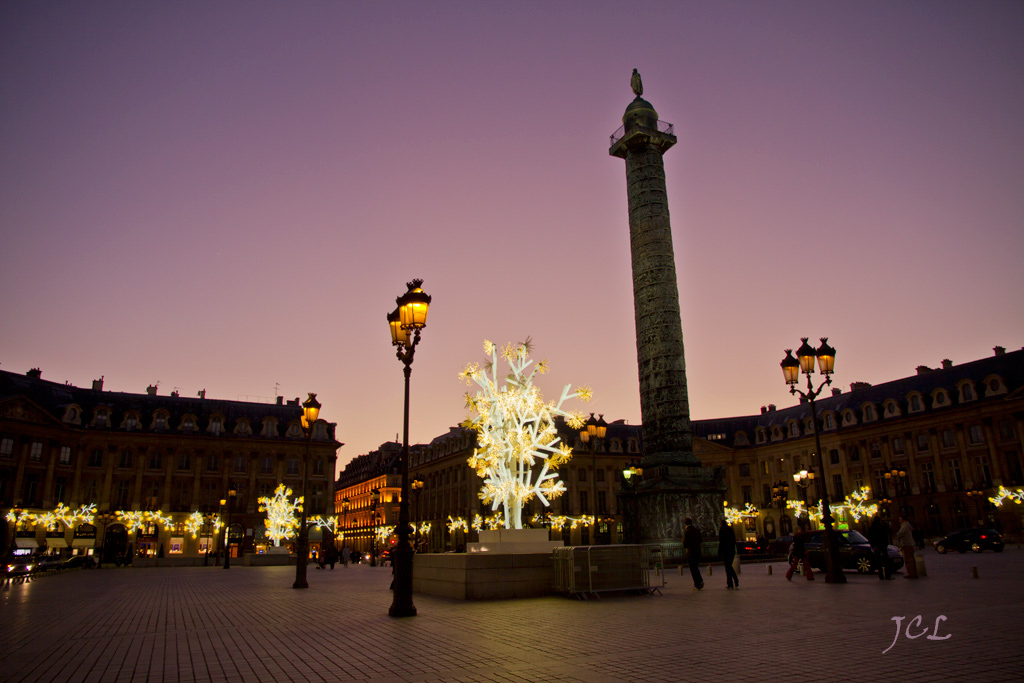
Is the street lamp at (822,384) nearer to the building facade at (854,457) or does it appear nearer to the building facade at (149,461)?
the building facade at (854,457)

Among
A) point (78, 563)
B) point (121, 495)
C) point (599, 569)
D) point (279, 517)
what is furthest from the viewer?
point (121, 495)

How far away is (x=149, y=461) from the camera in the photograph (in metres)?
64.4

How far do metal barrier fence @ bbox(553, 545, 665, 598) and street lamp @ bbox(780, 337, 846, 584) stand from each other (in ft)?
15.4

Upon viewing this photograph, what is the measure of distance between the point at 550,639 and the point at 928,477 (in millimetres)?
61871

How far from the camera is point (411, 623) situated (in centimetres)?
1047

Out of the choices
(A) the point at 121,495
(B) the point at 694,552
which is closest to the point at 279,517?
(A) the point at 121,495

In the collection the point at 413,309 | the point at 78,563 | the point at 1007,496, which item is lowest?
the point at 78,563

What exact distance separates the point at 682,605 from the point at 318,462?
63.0 meters

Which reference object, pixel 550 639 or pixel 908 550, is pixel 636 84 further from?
pixel 550 639

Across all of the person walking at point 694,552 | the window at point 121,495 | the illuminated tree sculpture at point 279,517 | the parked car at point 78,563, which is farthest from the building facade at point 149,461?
the person walking at point 694,552

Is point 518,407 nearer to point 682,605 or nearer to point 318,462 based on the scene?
point 682,605

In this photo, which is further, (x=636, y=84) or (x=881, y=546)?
(x=636, y=84)

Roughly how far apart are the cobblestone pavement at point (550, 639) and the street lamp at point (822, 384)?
1554mm

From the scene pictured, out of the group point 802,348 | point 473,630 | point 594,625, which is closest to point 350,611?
point 473,630
